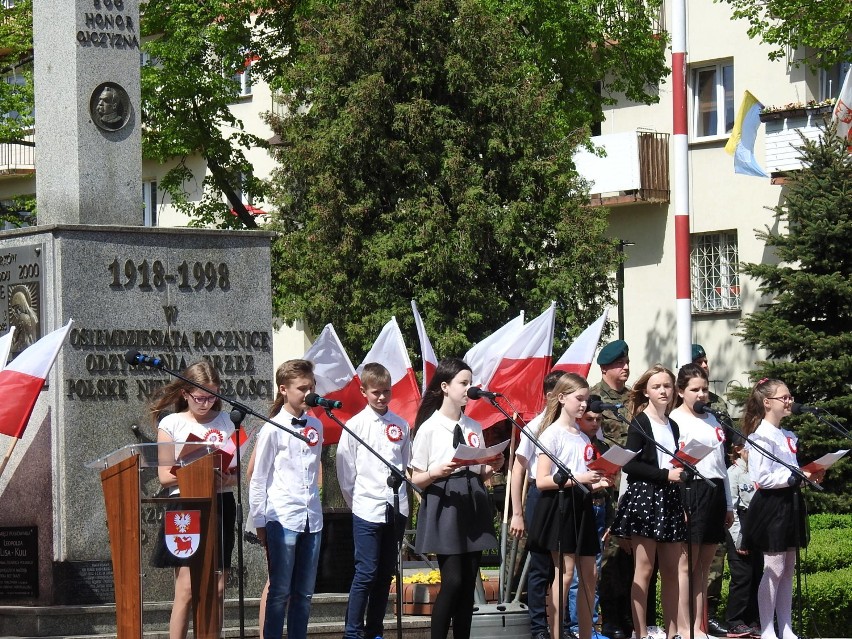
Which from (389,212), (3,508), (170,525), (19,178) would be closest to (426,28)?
(389,212)

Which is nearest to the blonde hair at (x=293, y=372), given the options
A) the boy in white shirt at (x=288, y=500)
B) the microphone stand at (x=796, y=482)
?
the boy in white shirt at (x=288, y=500)

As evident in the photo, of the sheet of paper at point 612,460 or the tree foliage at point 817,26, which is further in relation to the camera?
the tree foliage at point 817,26

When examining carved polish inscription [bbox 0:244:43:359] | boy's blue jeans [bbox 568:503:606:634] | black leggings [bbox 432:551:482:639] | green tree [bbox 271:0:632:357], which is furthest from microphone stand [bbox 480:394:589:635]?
green tree [bbox 271:0:632:357]

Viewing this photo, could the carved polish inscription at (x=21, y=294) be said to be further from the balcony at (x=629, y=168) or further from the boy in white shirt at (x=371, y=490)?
the balcony at (x=629, y=168)

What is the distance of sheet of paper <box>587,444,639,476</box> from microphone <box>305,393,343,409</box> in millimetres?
1719

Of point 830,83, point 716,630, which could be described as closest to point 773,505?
point 716,630

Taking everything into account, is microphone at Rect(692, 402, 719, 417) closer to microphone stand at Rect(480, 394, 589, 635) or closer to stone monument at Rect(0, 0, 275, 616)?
microphone stand at Rect(480, 394, 589, 635)

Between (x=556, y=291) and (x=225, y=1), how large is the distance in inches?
339

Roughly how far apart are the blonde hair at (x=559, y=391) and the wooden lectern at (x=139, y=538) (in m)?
2.48

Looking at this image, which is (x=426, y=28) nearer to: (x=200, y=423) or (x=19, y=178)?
(x=200, y=423)

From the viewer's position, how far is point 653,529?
1035 cm

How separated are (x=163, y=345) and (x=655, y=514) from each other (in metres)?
3.65

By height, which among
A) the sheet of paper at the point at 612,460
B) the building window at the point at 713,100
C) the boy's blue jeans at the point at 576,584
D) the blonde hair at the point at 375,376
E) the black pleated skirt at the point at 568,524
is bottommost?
the boy's blue jeans at the point at 576,584

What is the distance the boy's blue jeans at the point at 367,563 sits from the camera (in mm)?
9672
